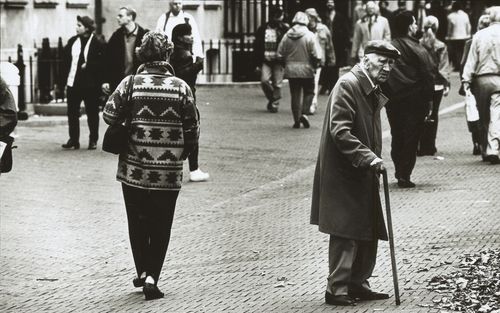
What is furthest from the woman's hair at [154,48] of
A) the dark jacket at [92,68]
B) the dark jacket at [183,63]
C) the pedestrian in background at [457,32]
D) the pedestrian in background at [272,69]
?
the pedestrian in background at [457,32]

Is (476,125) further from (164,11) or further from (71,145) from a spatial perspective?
(164,11)

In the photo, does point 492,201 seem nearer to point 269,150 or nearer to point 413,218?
point 413,218

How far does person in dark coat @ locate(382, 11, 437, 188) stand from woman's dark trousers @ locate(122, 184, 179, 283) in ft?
17.4

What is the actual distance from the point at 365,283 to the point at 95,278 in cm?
208

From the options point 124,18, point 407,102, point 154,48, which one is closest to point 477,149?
point 407,102

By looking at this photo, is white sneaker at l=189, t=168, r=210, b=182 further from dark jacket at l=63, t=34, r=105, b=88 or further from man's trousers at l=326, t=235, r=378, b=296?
man's trousers at l=326, t=235, r=378, b=296

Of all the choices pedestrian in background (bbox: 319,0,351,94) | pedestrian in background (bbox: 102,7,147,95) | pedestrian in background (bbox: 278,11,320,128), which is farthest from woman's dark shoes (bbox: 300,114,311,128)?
pedestrian in background (bbox: 319,0,351,94)

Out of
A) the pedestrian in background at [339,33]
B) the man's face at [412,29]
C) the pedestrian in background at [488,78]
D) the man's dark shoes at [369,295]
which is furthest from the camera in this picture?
the pedestrian in background at [339,33]

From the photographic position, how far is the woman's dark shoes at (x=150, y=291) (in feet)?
27.7

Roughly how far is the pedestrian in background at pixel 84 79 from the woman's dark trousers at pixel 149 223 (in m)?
8.66

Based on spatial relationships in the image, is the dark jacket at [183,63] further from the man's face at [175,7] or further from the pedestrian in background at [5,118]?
the pedestrian in background at [5,118]

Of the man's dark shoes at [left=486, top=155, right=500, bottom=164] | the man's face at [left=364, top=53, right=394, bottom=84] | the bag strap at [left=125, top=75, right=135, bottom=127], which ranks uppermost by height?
the man's face at [left=364, top=53, right=394, bottom=84]

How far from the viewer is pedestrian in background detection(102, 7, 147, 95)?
16.0 m

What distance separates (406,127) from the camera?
44.1ft
